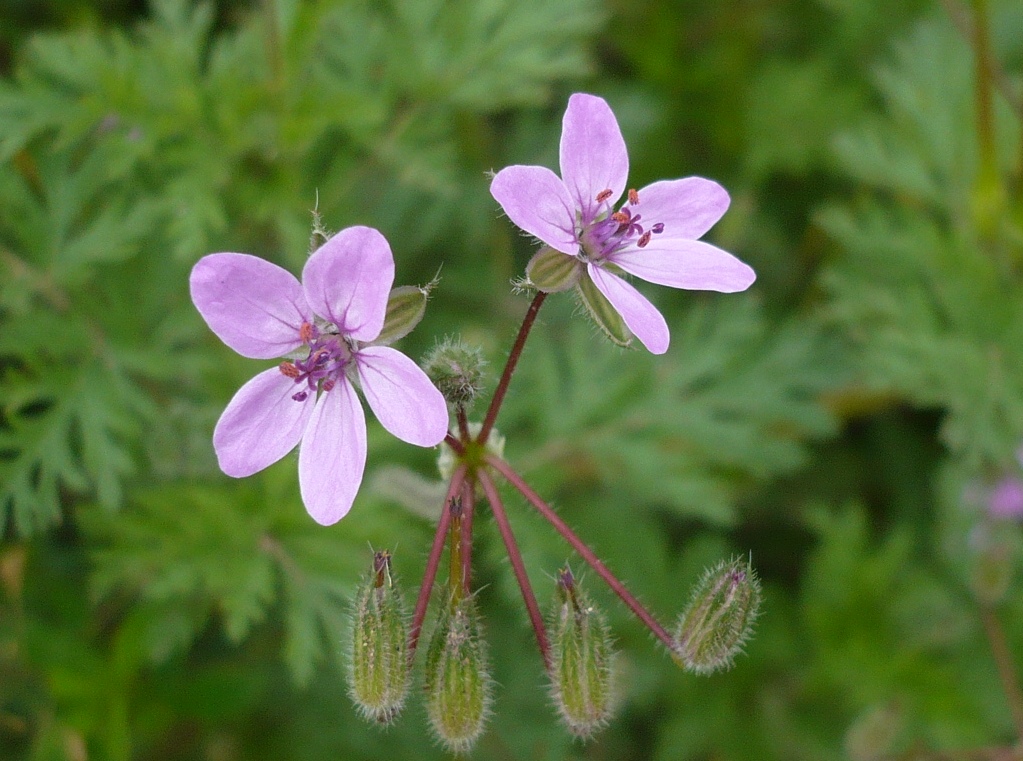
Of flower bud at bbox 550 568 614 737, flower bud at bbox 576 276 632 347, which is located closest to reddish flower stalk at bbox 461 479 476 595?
flower bud at bbox 550 568 614 737

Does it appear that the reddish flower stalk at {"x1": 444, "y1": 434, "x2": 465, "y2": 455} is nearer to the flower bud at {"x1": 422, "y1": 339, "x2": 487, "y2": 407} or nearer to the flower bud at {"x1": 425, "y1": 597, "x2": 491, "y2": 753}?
the flower bud at {"x1": 422, "y1": 339, "x2": 487, "y2": 407}

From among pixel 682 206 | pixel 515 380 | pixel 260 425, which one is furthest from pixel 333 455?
pixel 515 380

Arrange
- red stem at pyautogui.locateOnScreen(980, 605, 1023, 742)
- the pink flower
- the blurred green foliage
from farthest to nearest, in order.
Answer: the pink flower → red stem at pyautogui.locateOnScreen(980, 605, 1023, 742) → the blurred green foliage

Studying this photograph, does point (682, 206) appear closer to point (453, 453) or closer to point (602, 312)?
point (602, 312)

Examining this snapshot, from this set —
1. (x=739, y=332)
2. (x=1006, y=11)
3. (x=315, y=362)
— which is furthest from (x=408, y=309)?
(x=1006, y=11)

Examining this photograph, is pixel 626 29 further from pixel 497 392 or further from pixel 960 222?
pixel 497 392

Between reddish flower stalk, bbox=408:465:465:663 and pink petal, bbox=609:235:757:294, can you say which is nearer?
reddish flower stalk, bbox=408:465:465:663

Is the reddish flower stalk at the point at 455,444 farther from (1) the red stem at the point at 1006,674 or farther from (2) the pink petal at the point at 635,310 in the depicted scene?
(1) the red stem at the point at 1006,674

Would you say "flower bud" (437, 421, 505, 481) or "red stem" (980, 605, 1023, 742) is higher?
"flower bud" (437, 421, 505, 481)
